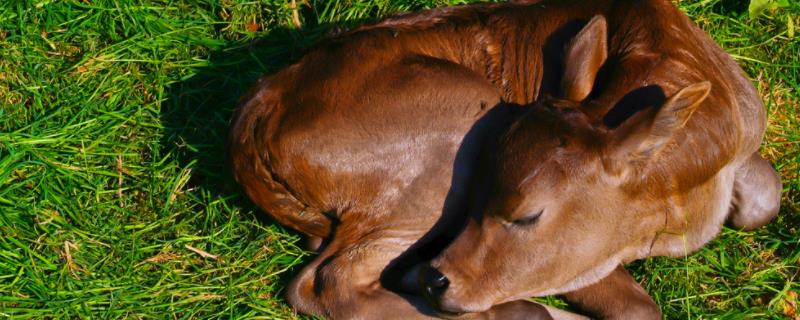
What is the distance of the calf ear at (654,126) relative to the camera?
515 centimetres

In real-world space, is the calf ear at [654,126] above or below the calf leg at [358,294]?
above

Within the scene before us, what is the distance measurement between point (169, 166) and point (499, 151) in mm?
2203

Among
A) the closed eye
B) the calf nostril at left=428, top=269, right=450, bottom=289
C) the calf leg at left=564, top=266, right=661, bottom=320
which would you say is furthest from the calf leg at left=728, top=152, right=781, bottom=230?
the calf nostril at left=428, top=269, right=450, bottom=289

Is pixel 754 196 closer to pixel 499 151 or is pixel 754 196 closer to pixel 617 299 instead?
pixel 617 299

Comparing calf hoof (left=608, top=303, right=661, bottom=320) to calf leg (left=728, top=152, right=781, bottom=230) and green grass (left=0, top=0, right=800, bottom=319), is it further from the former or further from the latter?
calf leg (left=728, top=152, right=781, bottom=230)

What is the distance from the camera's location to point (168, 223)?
6676 mm

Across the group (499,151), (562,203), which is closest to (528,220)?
(562,203)

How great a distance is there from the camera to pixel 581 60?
5762mm

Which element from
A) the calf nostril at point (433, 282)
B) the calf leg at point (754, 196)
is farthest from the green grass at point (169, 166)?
the calf nostril at point (433, 282)

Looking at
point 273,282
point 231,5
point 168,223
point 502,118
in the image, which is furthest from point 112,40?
point 502,118

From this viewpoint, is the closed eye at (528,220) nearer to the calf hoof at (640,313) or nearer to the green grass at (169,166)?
the calf hoof at (640,313)

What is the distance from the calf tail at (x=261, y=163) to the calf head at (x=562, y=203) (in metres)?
0.80

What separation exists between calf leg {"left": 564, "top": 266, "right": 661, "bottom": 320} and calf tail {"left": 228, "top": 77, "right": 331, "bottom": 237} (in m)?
1.37

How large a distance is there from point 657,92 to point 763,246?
140 cm
